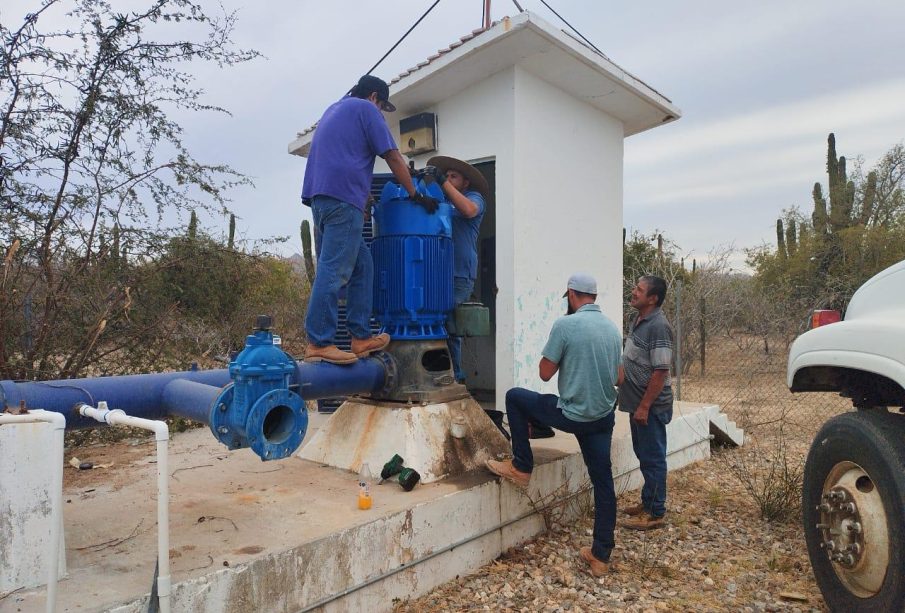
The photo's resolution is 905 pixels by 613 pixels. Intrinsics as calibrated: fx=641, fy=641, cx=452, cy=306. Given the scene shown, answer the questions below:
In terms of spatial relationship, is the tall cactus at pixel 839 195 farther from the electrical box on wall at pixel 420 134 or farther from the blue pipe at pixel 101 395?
the blue pipe at pixel 101 395

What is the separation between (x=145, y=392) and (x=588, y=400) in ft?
8.23

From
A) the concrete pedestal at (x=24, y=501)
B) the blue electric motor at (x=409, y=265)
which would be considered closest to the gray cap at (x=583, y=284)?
the blue electric motor at (x=409, y=265)

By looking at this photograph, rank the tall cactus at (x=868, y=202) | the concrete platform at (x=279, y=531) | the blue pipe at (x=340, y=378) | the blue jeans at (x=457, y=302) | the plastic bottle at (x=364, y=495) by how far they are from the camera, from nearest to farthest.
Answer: the concrete platform at (x=279, y=531)
the plastic bottle at (x=364, y=495)
the blue pipe at (x=340, y=378)
the blue jeans at (x=457, y=302)
the tall cactus at (x=868, y=202)

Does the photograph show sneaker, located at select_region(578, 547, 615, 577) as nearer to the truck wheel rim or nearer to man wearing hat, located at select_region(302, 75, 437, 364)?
the truck wheel rim

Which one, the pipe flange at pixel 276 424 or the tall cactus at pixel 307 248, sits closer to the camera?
the pipe flange at pixel 276 424

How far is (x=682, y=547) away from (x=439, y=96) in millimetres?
4567

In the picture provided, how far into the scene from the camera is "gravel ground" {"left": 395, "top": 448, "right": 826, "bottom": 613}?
145 inches

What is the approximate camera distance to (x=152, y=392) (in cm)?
336

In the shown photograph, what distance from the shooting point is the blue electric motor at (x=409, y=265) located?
4.56 m

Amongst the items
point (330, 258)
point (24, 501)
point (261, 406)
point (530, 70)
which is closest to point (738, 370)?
point (530, 70)

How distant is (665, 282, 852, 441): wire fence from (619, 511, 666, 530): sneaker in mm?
5564

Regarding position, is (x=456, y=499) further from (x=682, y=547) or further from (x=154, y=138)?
(x=154, y=138)

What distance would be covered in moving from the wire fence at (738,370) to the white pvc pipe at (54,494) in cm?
932

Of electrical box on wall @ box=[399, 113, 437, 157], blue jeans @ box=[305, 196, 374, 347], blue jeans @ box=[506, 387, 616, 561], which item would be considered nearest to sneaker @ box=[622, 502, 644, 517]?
blue jeans @ box=[506, 387, 616, 561]
